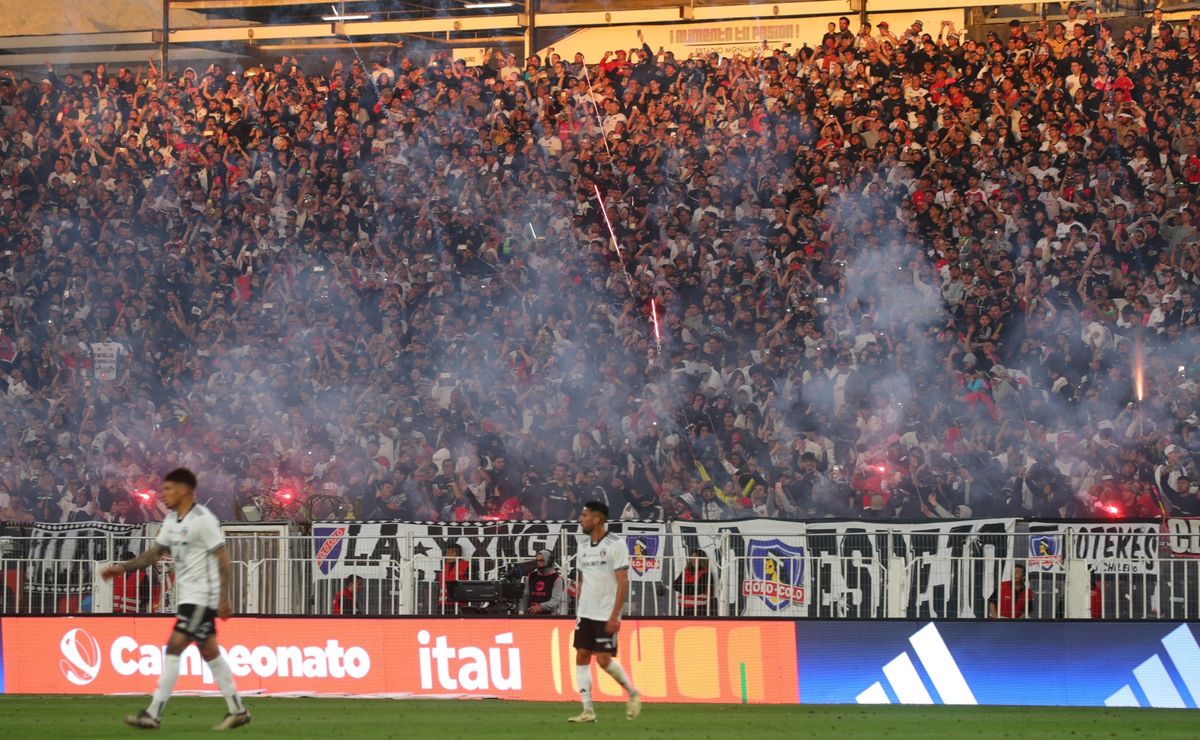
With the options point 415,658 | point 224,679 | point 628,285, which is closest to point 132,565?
point 224,679

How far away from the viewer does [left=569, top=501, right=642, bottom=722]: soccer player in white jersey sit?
11.4 m

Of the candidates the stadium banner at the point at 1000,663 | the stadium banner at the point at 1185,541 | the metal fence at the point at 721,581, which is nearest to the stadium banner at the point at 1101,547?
the metal fence at the point at 721,581

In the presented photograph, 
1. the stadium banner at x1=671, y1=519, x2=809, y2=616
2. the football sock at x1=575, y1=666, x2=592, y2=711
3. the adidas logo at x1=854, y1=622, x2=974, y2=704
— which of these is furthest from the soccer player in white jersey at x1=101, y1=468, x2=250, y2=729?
the stadium banner at x1=671, y1=519, x2=809, y2=616

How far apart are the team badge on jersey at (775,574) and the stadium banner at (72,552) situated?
6.25m

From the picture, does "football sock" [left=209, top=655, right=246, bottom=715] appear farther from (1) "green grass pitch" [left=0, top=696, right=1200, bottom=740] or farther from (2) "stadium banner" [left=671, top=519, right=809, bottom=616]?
(2) "stadium banner" [left=671, top=519, right=809, bottom=616]

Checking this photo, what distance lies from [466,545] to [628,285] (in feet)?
17.5

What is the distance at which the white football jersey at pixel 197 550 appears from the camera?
9.74 metres

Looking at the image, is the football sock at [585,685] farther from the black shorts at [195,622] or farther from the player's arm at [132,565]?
the player's arm at [132,565]

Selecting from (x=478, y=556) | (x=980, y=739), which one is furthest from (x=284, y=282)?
(x=980, y=739)

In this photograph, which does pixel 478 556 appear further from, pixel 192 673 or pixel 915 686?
pixel 915 686

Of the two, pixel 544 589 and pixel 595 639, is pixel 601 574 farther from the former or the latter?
pixel 544 589

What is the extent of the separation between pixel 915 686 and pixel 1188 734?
2898mm

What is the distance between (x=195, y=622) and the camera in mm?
9766

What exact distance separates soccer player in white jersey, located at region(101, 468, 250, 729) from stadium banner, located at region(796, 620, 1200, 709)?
546 centimetres
